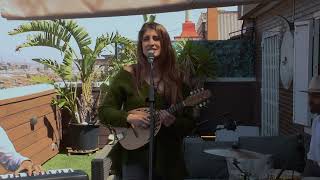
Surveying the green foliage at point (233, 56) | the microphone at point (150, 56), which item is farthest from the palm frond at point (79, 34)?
the microphone at point (150, 56)

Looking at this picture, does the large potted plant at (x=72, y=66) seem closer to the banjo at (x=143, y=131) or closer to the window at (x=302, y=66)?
the window at (x=302, y=66)

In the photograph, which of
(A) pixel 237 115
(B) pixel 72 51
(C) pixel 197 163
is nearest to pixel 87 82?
(B) pixel 72 51

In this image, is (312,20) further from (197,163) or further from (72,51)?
(72,51)

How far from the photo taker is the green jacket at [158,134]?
2.79 m

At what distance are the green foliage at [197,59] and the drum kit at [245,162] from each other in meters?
5.21

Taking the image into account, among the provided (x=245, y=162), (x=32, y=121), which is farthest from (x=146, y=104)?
(x=32, y=121)

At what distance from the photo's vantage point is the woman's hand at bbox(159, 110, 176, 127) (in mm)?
2701

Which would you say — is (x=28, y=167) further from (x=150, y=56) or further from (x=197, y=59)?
(x=197, y=59)

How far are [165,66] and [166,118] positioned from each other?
1.10 ft

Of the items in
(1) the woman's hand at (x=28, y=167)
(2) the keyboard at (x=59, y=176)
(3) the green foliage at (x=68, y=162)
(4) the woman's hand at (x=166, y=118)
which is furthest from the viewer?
(3) the green foliage at (x=68, y=162)

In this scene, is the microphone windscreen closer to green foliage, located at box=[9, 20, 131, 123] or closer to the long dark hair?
the long dark hair

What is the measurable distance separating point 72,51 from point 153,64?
6.71m

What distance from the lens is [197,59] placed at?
980 cm

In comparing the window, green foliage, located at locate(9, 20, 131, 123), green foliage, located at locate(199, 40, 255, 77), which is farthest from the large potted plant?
the window
